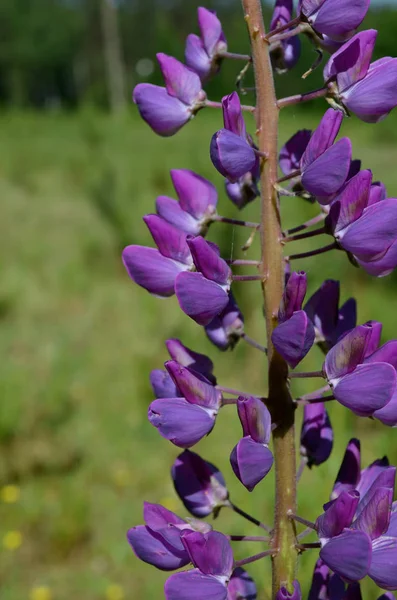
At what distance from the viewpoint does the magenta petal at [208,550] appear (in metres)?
0.63

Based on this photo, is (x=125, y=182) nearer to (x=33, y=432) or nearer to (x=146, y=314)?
(x=146, y=314)

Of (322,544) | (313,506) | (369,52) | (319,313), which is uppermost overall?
(369,52)

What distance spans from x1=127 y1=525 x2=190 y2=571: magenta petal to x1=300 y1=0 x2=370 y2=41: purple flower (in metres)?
0.50

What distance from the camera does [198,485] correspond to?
2.51ft

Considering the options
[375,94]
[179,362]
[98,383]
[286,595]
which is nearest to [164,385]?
[179,362]

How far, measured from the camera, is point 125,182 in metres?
5.62

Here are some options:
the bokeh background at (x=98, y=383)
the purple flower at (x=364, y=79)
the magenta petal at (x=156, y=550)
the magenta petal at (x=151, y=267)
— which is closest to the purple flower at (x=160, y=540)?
the magenta petal at (x=156, y=550)

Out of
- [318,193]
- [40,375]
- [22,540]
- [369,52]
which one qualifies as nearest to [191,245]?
[318,193]

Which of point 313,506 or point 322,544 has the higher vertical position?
point 322,544

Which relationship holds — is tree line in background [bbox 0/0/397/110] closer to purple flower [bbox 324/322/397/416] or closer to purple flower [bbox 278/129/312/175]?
purple flower [bbox 278/129/312/175]

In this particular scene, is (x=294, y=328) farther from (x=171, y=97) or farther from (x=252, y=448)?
(x=171, y=97)

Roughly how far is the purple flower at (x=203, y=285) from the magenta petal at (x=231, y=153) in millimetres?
68

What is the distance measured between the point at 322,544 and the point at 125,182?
16.9 feet

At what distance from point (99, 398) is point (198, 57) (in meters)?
2.05
